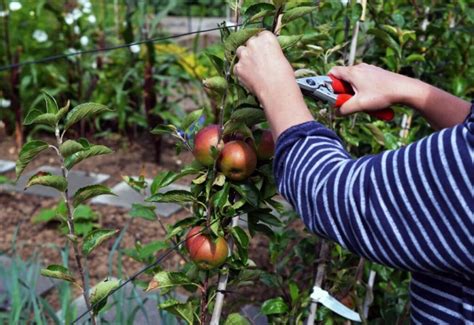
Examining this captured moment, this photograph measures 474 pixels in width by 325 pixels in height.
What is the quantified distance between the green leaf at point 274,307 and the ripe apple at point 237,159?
0.56 meters

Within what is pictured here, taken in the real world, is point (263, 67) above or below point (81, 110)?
above

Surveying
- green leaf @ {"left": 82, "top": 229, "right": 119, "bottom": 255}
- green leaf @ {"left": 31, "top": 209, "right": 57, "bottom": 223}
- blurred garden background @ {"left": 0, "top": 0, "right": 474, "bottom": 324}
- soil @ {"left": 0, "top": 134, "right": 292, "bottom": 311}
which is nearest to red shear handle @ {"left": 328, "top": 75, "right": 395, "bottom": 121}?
blurred garden background @ {"left": 0, "top": 0, "right": 474, "bottom": 324}

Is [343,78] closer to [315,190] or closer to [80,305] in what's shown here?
[315,190]

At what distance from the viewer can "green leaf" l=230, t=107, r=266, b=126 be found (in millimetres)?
1224

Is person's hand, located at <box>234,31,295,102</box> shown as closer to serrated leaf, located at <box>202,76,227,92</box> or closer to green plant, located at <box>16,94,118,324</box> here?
serrated leaf, located at <box>202,76,227,92</box>

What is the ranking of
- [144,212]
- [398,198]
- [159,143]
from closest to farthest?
[398,198]
[144,212]
[159,143]

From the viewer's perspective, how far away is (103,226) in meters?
3.11

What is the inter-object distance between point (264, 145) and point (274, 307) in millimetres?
596

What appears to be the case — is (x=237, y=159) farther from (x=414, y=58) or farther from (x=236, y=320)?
(x=414, y=58)

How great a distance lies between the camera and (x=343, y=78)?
1270 mm

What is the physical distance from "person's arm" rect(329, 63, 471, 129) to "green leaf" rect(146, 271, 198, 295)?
49 centimetres

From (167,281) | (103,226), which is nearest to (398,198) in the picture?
(167,281)

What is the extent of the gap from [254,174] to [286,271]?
127cm

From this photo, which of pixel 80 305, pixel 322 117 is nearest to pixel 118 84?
pixel 80 305
